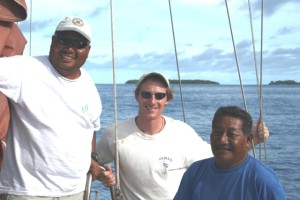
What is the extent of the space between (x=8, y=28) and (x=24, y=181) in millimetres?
837

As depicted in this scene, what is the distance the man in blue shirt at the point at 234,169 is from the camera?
236 centimetres

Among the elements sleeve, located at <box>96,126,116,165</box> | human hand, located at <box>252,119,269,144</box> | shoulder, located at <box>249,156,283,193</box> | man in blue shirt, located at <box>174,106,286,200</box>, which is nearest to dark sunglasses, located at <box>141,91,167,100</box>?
sleeve, located at <box>96,126,116,165</box>

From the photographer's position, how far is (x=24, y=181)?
2.66m

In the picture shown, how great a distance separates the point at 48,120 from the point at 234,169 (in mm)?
1033

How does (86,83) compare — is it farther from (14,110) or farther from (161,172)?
(161,172)

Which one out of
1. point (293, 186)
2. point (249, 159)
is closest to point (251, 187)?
point (249, 159)

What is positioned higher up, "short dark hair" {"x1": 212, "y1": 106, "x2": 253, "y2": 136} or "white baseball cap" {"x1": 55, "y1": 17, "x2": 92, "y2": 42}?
"white baseball cap" {"x1": 55, "y1": 17, "x2": 92, "y2": 42}

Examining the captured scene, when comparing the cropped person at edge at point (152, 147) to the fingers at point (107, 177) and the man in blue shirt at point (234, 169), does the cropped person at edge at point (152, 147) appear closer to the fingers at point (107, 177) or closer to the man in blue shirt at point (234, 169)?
the fingers at point (107, 177)

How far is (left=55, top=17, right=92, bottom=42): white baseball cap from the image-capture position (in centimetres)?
276

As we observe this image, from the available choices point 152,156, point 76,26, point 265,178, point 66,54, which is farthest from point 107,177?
point 265,178

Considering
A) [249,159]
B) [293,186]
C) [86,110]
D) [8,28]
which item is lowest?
[293,186]

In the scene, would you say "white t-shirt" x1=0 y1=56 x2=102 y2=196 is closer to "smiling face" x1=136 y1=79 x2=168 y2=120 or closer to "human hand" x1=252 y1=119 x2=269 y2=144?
"smiling face" x1=136 y1=79 x2=168 y2=120

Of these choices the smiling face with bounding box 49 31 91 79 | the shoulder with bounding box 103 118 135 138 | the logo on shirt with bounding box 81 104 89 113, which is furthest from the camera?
the shoulder with bounding box 103 118 135 138

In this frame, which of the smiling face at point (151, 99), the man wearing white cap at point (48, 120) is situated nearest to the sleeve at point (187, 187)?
the man wearing white cap at point (48, 120)
